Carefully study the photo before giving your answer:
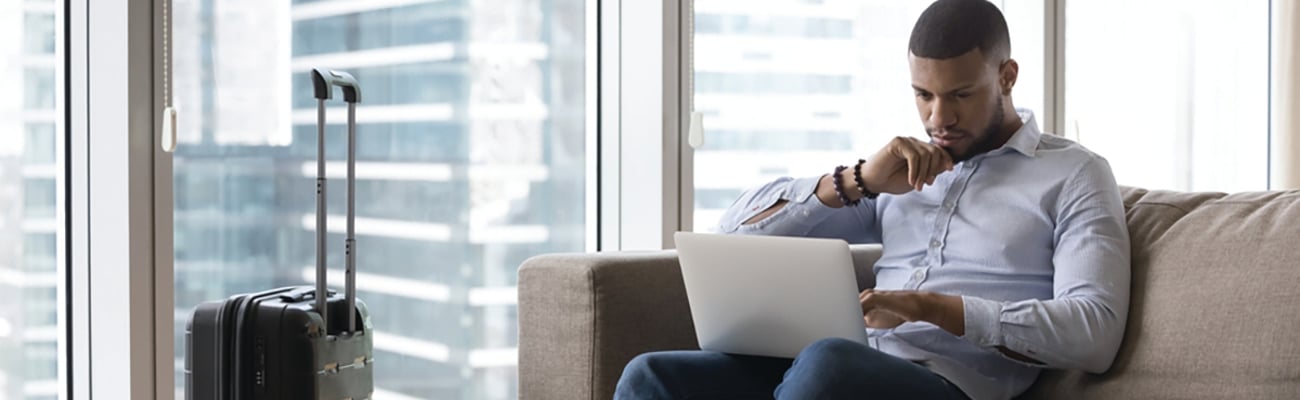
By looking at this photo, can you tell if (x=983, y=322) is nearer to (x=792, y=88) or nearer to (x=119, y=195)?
(x=119, y=195)

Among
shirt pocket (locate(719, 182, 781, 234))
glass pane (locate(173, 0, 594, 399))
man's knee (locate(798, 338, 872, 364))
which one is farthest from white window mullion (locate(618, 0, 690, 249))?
man's knee (locate(798, 338, 872, 364))

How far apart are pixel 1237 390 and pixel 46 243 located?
1.97m

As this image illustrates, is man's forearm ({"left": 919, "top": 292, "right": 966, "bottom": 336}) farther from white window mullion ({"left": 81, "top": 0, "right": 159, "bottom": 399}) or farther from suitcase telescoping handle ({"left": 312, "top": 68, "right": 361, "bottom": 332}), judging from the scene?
white window mullion ({"left": 81, "top": 0, "right": 159, "bottom": 399})

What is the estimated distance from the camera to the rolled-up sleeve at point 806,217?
2104mm

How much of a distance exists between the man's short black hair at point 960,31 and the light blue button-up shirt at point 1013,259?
0.15 metres

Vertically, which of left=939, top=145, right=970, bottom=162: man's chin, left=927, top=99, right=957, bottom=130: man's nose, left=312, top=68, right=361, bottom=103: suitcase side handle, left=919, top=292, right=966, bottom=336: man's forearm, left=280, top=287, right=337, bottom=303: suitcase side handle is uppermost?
left=312, top=68, right=361, bottom=103: suitcase side handle

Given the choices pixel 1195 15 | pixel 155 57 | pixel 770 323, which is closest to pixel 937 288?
pixel 770 323

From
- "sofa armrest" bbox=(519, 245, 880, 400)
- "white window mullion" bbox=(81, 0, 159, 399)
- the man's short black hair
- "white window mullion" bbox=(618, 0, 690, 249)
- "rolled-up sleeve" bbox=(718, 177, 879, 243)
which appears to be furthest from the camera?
"white window mullion" bbox=(618, 0, 690, 249)

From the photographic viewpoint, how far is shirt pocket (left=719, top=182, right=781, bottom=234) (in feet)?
7.11

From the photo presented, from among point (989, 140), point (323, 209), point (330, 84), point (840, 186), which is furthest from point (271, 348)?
point (989, 140)

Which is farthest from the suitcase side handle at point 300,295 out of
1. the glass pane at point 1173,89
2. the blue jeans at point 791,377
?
the glass pane at point 1173,89

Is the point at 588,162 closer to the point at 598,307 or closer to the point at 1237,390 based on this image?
the point at 598,307

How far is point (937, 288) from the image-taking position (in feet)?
6.25

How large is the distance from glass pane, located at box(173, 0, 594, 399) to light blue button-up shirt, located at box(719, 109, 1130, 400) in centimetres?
110
